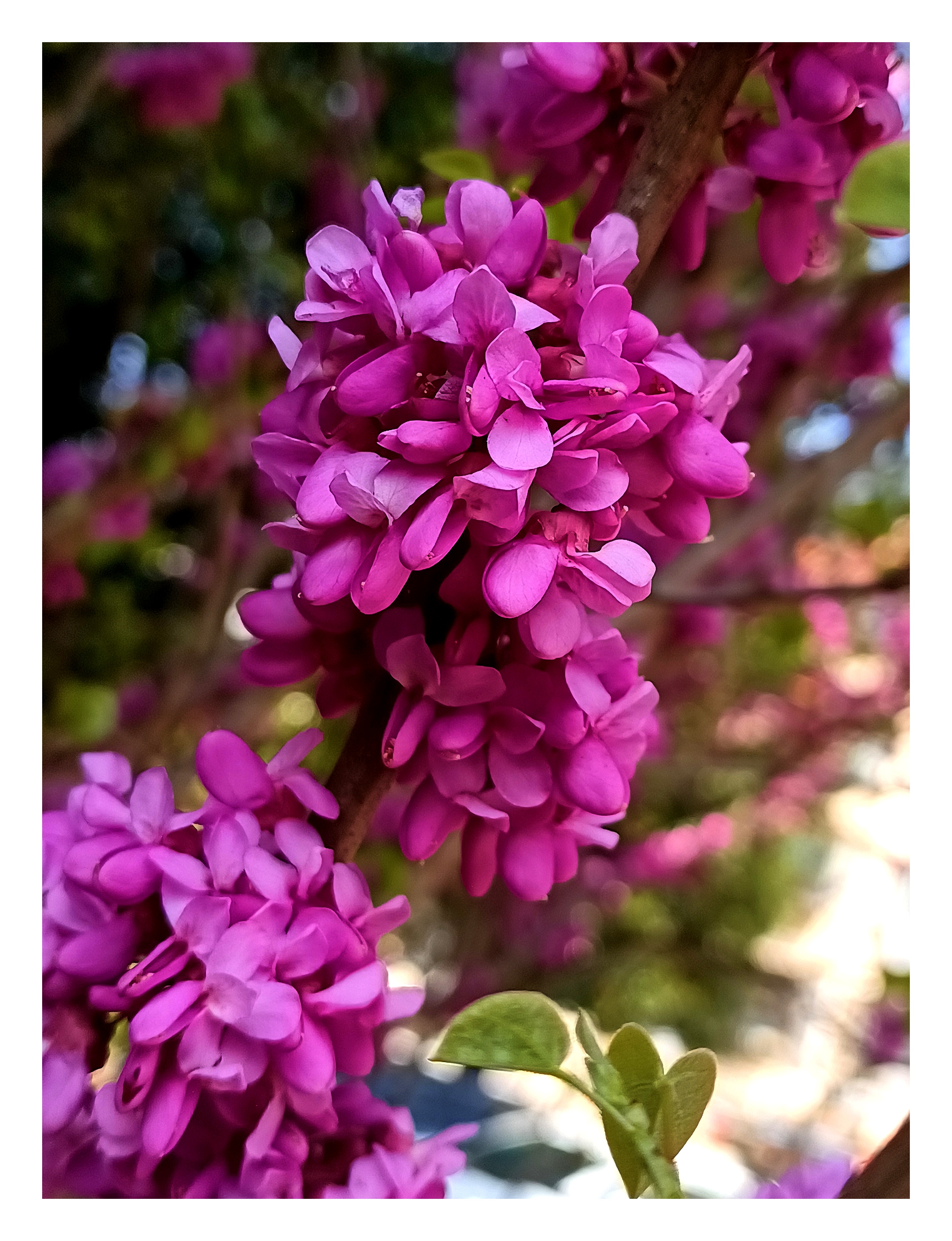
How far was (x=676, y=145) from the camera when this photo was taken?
1.08 feet

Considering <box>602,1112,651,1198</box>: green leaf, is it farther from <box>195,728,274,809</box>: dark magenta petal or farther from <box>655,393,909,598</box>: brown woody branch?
<box>655,393,909,598</box>: brown woody branch

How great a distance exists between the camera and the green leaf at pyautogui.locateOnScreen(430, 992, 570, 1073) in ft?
1.01

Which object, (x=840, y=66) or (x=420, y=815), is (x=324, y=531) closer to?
(x=420, y=815)

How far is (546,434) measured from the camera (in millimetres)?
262

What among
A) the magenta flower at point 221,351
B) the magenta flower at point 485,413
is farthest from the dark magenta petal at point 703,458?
the magenta flower at point 221,351

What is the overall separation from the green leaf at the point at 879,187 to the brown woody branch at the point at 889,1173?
0.31m

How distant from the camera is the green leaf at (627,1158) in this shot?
12.6 inches

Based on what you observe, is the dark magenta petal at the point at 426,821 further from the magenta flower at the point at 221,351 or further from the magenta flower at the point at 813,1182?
the magenta flower at the point at 221,351

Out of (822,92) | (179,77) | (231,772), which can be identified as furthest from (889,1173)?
(179,77)

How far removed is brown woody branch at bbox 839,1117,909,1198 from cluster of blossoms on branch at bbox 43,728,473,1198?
0.15 metres

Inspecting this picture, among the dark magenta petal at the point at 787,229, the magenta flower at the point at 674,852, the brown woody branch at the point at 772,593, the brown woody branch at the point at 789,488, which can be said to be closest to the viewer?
the dark magenta petal at the point at 787,229

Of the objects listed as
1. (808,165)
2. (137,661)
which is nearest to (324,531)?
(808,165)

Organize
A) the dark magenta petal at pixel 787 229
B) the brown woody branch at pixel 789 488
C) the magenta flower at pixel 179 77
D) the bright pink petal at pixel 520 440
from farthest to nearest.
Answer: the brown woody branch at pixel 789 488, the magenta flower at pixel 179 77, the dark magenta petal at pixel 787 229, the bright pink petal at pixel 520 440
